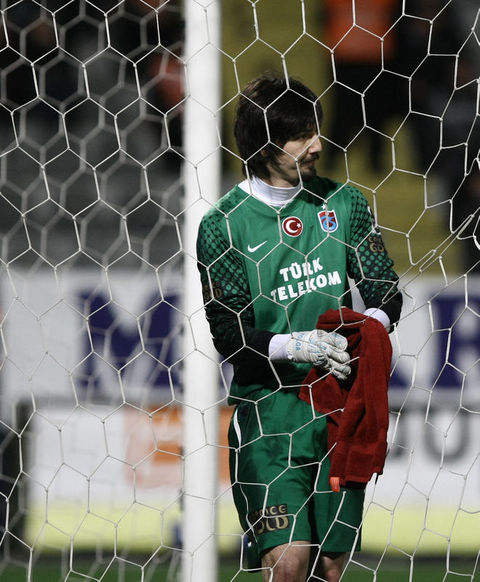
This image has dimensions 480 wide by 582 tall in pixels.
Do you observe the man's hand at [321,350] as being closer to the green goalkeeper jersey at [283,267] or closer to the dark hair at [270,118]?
the green goalkeeper jersey at [283,267]

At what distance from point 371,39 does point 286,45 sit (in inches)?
14.4

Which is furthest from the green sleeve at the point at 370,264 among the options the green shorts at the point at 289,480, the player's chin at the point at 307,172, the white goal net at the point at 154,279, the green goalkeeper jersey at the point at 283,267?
the white goal net at the point at 154,279

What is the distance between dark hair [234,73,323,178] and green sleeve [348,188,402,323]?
165 millimetres

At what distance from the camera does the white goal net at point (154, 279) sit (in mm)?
3426

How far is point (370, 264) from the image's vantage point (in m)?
1.70

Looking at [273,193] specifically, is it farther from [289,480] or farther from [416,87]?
[416,87]

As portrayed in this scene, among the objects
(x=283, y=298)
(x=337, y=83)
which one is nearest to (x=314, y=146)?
(x=283, y=298)

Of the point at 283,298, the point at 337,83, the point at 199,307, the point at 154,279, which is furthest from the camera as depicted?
the point at 337,83

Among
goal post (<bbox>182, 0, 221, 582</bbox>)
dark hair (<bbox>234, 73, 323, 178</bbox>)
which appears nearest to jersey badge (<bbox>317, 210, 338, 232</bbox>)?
dark hair (<bbox>234, 73, 323, 178</bbox>)

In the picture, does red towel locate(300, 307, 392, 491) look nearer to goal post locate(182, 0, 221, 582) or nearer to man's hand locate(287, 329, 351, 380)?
man's hand locate(287, 329, 351, 380)

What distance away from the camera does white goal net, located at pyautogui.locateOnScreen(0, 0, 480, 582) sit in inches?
135

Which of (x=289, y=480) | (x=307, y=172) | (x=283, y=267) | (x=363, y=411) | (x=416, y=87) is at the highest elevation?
(x=307, y=172)

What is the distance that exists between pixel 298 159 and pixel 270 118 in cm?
9

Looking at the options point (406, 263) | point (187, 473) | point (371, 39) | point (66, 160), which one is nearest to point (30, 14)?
point (66, 160)
